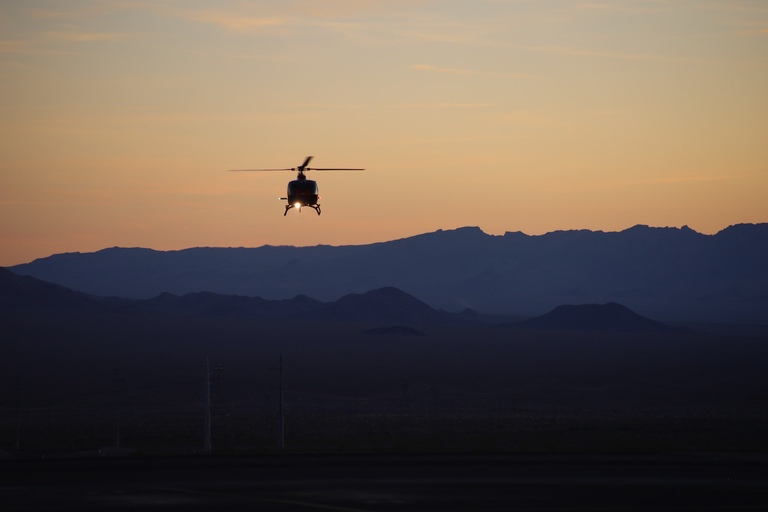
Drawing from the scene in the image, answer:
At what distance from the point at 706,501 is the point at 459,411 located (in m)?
45.6

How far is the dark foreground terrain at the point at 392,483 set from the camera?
2516 cm

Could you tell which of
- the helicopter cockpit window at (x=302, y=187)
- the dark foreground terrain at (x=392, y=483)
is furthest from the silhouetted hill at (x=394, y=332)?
the dark foreground terrain at (x=392, y=483)

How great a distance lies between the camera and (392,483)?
28.6 metres

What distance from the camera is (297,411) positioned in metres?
69.5

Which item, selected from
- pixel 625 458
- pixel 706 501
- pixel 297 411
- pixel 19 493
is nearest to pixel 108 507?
pixel 19 493

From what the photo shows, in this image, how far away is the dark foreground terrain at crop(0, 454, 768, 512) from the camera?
2516 cm

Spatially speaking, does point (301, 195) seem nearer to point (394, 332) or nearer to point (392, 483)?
point (392, 483)

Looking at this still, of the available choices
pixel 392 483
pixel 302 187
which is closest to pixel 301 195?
pixel 302 187

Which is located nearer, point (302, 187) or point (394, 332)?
point (302, 187)

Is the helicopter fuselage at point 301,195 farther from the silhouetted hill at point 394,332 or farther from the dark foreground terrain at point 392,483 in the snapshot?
the silhouetted hill at point 394,332

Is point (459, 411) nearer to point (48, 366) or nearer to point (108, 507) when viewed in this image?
point (108, 507)

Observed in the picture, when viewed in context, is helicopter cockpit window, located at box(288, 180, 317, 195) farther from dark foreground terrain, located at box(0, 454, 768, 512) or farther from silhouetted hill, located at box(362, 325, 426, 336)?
silhouetted hill, located at box(362, 325, 426, 336)

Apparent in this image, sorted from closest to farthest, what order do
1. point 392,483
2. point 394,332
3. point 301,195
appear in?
1. point 392,483
2. point 301,195
3. point 394,332

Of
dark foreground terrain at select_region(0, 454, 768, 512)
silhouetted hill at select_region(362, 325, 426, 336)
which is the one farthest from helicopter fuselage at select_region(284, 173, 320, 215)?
silhouetted hill at select_region(362, 325, 426, 336)
